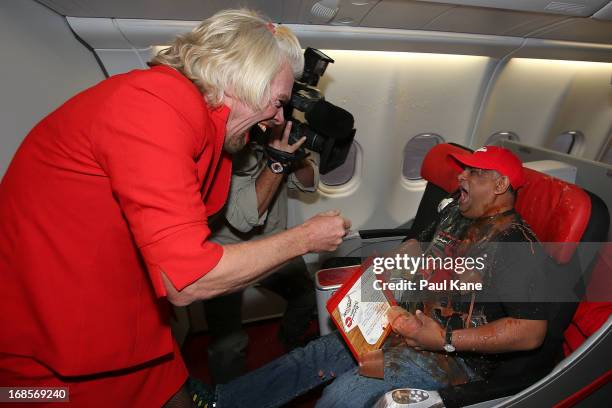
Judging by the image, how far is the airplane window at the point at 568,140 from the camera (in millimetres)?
4305

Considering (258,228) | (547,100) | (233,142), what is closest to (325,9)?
(233,142)

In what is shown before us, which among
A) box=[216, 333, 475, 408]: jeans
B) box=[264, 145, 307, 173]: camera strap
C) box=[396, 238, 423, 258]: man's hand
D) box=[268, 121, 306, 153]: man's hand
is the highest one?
box=[268, 121, 306, 153]: man's hand

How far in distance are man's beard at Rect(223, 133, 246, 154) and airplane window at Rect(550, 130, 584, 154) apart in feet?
14.3

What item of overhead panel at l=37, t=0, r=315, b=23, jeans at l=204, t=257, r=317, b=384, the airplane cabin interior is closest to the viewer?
the airplane cabin interior

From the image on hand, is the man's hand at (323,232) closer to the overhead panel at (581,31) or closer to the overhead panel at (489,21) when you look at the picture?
the overhead panel at (489,21)

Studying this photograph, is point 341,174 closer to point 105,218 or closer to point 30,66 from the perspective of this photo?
point 30,66

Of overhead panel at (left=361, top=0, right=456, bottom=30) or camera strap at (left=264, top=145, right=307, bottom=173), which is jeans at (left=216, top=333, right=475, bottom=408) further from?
overhead panel at (left=361, top=0, right=456, bottom=30)

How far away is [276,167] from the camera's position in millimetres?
1800

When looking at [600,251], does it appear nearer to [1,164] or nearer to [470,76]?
[470,76]

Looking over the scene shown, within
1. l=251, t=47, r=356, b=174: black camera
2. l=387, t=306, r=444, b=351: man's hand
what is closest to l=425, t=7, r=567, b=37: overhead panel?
l=251, t=47, r=356, b=174: black camera

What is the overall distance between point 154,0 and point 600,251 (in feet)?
7.82

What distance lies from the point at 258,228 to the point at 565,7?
2205 mm

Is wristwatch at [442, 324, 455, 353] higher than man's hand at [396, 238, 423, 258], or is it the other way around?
man's hand at [396, 238, 423, 258]

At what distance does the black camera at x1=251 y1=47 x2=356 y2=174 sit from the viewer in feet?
4.67
